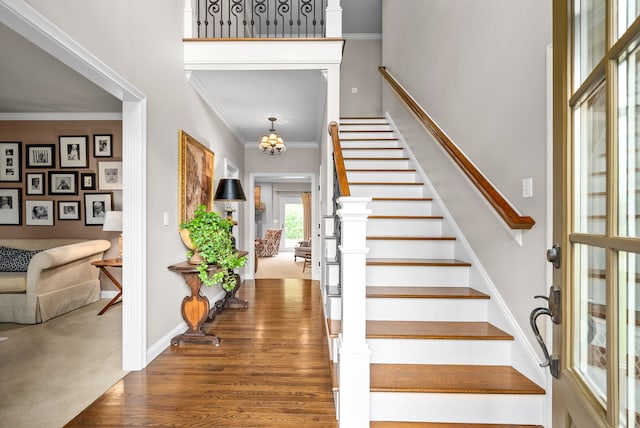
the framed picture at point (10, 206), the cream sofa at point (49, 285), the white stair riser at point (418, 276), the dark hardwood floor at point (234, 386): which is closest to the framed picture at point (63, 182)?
the framed picture at point (10, 206)

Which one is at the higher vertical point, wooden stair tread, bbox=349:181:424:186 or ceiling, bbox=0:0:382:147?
ceiling, bbox=0:0:382:147

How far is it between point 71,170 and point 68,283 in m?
1.80

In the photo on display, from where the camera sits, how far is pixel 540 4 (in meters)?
1.82

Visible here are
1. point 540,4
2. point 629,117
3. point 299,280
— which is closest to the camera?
point 629,117

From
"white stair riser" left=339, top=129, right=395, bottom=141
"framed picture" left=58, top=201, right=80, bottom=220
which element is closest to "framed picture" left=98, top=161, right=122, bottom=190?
"framed picture" left=58, top=201, right=80, bottom=220

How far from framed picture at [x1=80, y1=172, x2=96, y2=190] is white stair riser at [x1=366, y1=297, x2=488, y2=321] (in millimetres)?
4722

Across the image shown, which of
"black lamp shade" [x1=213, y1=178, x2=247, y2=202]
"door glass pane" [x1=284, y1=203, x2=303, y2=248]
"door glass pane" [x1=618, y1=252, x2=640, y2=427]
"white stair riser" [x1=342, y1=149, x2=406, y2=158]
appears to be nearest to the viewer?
"door glass pane" [x1=618, y1=252, x2=640, y2=427]

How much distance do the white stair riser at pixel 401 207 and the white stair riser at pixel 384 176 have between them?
44cm

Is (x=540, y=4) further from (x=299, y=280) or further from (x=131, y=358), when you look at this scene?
(x=299, y=280)

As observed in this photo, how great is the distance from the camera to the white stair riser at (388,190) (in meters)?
3.54

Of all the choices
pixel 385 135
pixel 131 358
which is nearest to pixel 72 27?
pixel 131 358

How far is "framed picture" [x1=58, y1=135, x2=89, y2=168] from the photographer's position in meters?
4.98

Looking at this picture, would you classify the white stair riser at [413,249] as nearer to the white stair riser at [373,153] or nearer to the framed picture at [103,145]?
the white stair riser at [373,153]

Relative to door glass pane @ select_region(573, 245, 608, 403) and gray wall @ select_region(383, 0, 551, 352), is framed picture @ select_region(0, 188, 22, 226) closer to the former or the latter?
gray wall @ select_region(383, 0, 551, 352)
